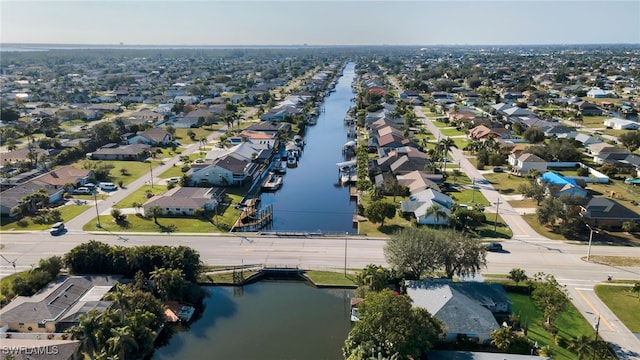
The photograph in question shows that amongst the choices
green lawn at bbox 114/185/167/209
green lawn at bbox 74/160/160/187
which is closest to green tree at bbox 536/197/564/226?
green lawn at bbox 114/185/167/209

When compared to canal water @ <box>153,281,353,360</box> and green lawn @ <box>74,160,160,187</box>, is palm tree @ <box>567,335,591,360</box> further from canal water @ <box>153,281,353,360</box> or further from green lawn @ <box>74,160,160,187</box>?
green lawn @ <box>74,160,160,187</box>

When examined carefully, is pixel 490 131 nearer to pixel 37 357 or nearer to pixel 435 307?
pixel 435 307

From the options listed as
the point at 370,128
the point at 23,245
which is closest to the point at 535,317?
the point at 23,245

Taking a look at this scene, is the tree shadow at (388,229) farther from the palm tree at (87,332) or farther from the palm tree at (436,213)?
the palm tree at (87,332)

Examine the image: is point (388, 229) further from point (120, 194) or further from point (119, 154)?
point (119, 154)

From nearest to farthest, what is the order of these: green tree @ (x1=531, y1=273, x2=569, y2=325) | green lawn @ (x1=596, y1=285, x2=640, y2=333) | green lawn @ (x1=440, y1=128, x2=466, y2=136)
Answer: green tree @ (x1=531, y1=273, x2=569, y2=325), green lawn @ (x1=596, y1=285, x2=640, y2=333), green lawn @ (x1=440, y1=128, x2=466, y2=136)

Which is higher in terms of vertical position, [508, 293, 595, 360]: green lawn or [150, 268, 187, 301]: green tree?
[150, 268, 187, 301]: green tree

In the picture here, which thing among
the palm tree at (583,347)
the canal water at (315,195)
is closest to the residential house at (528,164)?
the canal water at (315,195)
